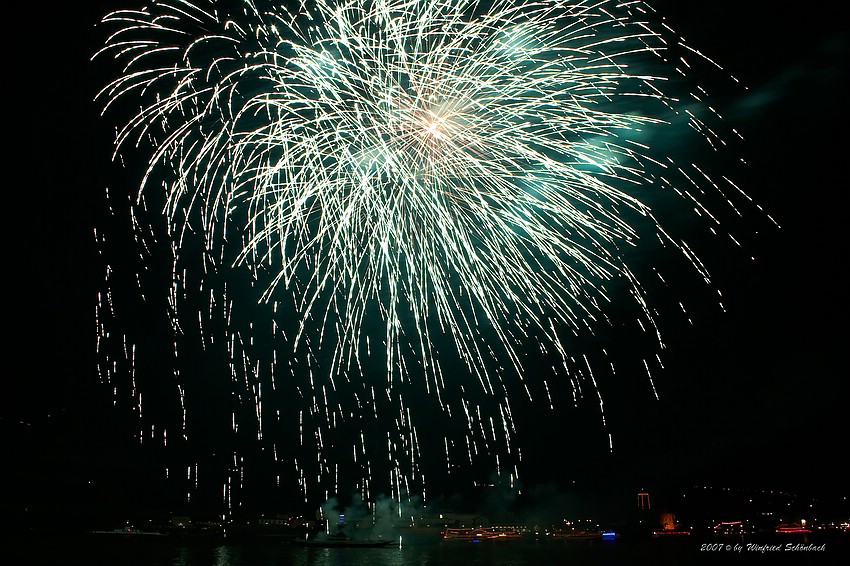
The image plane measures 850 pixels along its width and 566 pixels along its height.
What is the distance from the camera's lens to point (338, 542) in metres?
107

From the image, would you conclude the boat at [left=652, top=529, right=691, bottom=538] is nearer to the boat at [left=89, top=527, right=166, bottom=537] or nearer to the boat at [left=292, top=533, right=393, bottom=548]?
the boat at [left=292, top=533, right=393, bottom=548]

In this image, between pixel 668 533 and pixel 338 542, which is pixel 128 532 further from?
pixel 668 533

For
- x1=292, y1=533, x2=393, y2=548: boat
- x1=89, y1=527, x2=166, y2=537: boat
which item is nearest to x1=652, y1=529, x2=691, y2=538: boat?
x1=292, y1=533, x2=393, y2=548: boat

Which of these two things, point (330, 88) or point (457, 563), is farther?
point (457, 563)

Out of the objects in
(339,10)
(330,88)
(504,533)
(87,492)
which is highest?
(339,10)

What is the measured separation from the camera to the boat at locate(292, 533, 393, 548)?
4146 inches

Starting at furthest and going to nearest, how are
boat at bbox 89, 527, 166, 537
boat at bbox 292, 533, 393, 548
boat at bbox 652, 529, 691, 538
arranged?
boat at bbox 652, 529, 691, 538, boat at bbox 89, 527, 166, 537, boat at bbox 292, 533, 393, 548

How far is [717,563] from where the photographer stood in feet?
211

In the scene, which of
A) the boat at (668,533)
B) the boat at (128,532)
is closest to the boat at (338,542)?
the boat at (128,532)

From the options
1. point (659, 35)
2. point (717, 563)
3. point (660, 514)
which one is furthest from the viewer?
point (660, 514)

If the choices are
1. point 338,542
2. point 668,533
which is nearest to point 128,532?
point 338,542

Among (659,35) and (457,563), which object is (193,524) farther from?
(659,35)

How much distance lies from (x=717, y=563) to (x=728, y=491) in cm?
6256

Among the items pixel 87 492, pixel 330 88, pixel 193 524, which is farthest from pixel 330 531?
pixel 330 88
